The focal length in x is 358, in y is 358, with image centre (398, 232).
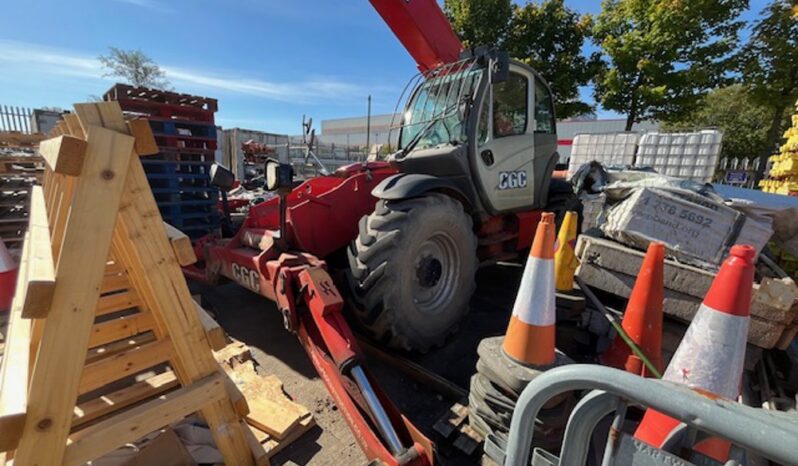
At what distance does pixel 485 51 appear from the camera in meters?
3.50

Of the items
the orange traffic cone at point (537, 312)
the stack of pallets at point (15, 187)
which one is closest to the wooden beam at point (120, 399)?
the orange traffic cone at point (537, 312)

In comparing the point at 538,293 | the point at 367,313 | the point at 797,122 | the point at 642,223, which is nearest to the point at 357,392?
the point at 367,313

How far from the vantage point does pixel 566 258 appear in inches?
→ 124

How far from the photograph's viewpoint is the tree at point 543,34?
43.7ft

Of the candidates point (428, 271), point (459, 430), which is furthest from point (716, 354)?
point (428, 271)

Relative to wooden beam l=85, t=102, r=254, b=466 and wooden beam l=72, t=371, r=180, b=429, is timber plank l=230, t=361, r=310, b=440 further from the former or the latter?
wooden beam l=72, t=371, r=180, b=429

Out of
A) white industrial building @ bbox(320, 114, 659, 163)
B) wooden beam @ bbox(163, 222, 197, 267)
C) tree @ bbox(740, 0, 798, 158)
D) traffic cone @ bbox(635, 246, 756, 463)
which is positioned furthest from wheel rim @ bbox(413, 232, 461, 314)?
white industrial building @ bbox(320, 114, 659, 163)

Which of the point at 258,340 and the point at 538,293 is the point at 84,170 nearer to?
the point at 538,293

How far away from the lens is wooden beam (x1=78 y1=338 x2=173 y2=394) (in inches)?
71.0

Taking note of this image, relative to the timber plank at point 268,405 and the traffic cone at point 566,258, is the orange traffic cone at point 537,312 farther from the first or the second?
the timber plank at point 268,405

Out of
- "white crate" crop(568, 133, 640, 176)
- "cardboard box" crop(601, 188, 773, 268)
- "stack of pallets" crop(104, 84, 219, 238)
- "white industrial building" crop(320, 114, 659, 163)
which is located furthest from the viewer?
"white industrial building" crop(320, 114, 659, 163)

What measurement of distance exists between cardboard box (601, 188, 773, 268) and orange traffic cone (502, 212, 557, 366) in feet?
3.84

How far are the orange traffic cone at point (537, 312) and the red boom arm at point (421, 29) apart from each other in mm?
3440

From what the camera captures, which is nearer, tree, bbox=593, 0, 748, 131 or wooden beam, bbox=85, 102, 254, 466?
wooden beam, bbox=85, 102, 254, 466
